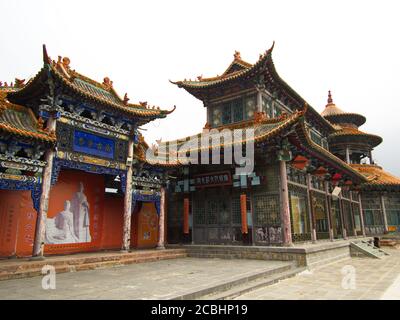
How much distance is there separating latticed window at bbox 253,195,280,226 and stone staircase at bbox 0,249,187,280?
3.55 meters

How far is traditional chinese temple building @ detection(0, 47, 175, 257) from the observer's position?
9.41 m

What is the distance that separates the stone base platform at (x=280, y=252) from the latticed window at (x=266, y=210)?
116 cm

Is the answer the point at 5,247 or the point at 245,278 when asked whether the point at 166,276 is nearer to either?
the point at 245,278

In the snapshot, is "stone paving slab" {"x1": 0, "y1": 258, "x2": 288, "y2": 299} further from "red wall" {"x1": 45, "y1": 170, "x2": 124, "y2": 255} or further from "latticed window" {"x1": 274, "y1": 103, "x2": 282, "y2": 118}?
"latticed window" {"x1": 274, "y1": 103, "x2": 282, "y2": 118}

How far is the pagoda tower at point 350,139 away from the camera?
1059 inches

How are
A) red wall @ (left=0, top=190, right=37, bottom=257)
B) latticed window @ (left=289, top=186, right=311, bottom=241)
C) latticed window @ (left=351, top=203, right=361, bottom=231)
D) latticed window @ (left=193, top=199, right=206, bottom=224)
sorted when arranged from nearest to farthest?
red wall @ (left=0, top=190, right=37, bottom=257)
latticed window @ (left=289, top=186, right=311, bottom=241)
latticed window @ (left=193, top=199, right=206, bottom=224)
latticed window @ (left=351, top=203, right=361, bottom=231)

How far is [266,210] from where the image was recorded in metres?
12.6

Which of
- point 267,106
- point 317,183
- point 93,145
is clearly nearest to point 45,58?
point 93,145

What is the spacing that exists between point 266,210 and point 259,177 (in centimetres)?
137

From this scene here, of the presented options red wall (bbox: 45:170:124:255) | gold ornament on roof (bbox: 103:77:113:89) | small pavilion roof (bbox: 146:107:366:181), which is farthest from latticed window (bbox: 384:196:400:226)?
gold ornament on roof (bbox: 103:77:113:89)

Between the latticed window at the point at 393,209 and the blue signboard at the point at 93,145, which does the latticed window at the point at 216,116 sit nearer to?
the blue signboard at the point at 93,145

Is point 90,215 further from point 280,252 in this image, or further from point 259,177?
point 280,252

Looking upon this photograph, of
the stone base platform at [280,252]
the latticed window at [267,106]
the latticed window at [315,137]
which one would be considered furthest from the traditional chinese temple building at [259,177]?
the stone base platform at [280,252]

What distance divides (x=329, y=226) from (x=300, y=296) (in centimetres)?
1082
